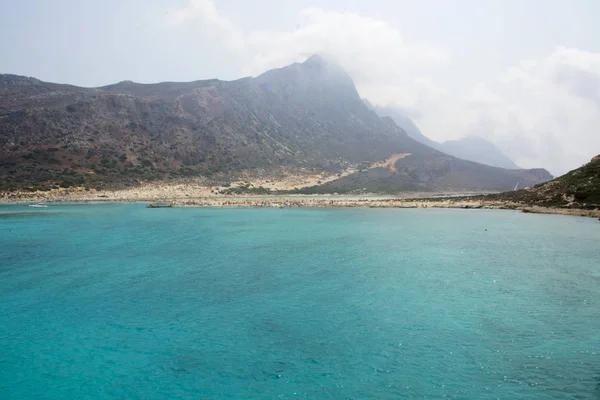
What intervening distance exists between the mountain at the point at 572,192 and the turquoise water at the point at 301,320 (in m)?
23.6

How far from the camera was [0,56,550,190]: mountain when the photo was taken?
348 feet

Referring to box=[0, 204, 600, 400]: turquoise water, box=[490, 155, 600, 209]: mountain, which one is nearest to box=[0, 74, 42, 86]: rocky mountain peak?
box=[0, 204, 600, 400]: turquoise water

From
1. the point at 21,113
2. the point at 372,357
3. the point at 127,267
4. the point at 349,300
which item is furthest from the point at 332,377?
the point at 21,113

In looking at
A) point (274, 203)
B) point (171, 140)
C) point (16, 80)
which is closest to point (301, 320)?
point (274, 203)

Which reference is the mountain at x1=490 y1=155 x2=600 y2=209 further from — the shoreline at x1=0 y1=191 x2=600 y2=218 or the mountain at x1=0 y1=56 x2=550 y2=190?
the mountain at x1=0 y1=56 x2=550 y2=190

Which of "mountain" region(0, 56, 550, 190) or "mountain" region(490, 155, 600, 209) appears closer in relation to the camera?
"mountain" region(490, 155, 600, 209)

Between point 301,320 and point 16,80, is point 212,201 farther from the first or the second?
point 16,80

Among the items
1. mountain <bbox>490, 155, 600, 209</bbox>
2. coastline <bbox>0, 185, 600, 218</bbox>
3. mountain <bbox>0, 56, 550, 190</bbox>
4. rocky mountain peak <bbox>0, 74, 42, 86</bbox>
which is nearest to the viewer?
mountain <bbox>490, 155, 600, 209</bbox>

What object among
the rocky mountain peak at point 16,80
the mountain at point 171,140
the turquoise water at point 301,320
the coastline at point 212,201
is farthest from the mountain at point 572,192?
the rocky mountain peak at point 16,80

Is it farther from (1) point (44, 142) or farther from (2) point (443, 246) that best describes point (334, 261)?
(1) point (44, 142)

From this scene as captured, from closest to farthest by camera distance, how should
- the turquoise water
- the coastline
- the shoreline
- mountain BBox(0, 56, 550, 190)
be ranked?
the turquoise water, the shoreline, the coastline, mountain BBox(0, 56, 550, 190)

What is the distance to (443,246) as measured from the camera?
Answer: 3391 cm

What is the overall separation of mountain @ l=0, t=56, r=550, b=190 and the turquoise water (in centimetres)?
8014

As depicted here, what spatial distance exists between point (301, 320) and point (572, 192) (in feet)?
188
